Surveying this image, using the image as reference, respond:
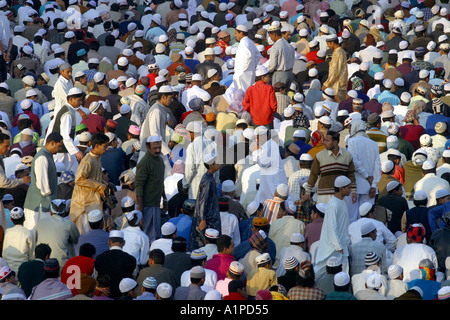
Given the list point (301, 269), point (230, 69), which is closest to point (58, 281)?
point (301, 269)

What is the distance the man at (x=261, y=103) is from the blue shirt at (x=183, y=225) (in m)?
3.64

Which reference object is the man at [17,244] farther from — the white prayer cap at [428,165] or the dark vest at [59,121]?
the white prayer cap at [428,165]

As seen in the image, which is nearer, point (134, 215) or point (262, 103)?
point (134, 215)

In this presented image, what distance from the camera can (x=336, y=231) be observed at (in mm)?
10953

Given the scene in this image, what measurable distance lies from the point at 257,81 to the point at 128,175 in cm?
382

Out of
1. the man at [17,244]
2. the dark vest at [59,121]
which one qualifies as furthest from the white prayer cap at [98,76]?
the man at [17,244]

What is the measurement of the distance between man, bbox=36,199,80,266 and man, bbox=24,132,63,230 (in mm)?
333

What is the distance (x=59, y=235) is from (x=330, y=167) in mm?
3173

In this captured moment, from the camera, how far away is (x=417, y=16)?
20719 millimetres

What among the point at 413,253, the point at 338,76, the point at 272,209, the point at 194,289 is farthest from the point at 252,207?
the point at 338,76

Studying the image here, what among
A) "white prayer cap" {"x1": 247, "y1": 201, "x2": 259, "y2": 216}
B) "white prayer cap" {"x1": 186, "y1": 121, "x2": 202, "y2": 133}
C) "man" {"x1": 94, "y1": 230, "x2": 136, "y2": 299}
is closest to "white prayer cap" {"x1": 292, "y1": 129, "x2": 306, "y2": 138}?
"white prayer cap" {"x1": 186, "y1": 121, "x2": 202, "y2": 133}

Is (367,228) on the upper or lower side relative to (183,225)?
upper

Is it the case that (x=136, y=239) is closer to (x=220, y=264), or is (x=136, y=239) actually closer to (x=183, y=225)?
(x=183, y=225)

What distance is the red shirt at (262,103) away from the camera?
1524 centimetres
